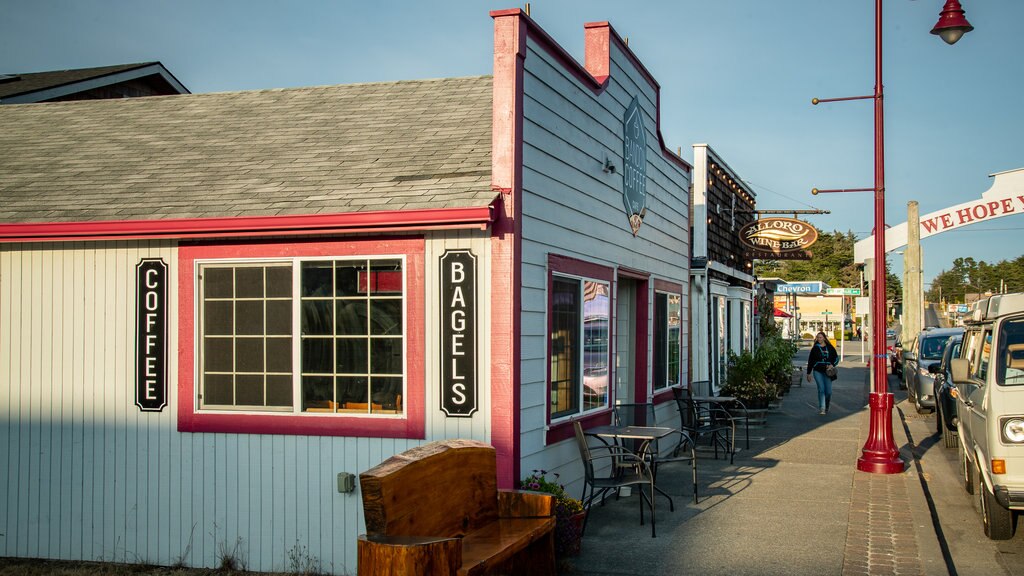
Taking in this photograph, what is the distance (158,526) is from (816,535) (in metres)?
5.67

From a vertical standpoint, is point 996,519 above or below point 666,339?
below

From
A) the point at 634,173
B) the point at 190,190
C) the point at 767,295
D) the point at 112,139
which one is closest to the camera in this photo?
the point at 190,190

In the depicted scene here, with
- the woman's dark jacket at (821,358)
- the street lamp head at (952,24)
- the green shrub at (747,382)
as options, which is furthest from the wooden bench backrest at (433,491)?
the woman's dark jacket at (821,358)

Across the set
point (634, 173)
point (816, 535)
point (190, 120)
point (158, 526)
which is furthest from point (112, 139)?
point (816, 535)

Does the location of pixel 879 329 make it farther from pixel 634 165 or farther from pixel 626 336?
pixel 634 165

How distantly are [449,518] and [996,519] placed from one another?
5.08 metres

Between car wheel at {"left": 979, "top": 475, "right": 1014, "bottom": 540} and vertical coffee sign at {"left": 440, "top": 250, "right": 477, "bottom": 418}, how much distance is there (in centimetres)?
455

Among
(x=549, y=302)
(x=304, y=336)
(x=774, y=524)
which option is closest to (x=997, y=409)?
(x=774, y=524)

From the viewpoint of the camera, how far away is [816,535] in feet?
27.0

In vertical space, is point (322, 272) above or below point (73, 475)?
above

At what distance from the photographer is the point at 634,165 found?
11.5 metres

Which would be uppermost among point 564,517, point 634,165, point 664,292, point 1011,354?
point 634,165

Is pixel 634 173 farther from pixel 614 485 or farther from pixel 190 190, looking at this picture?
pixel 190 190

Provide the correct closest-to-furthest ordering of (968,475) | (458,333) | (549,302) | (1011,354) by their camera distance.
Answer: (458,333) → (1011,354) → (549,302) → (968,475)
